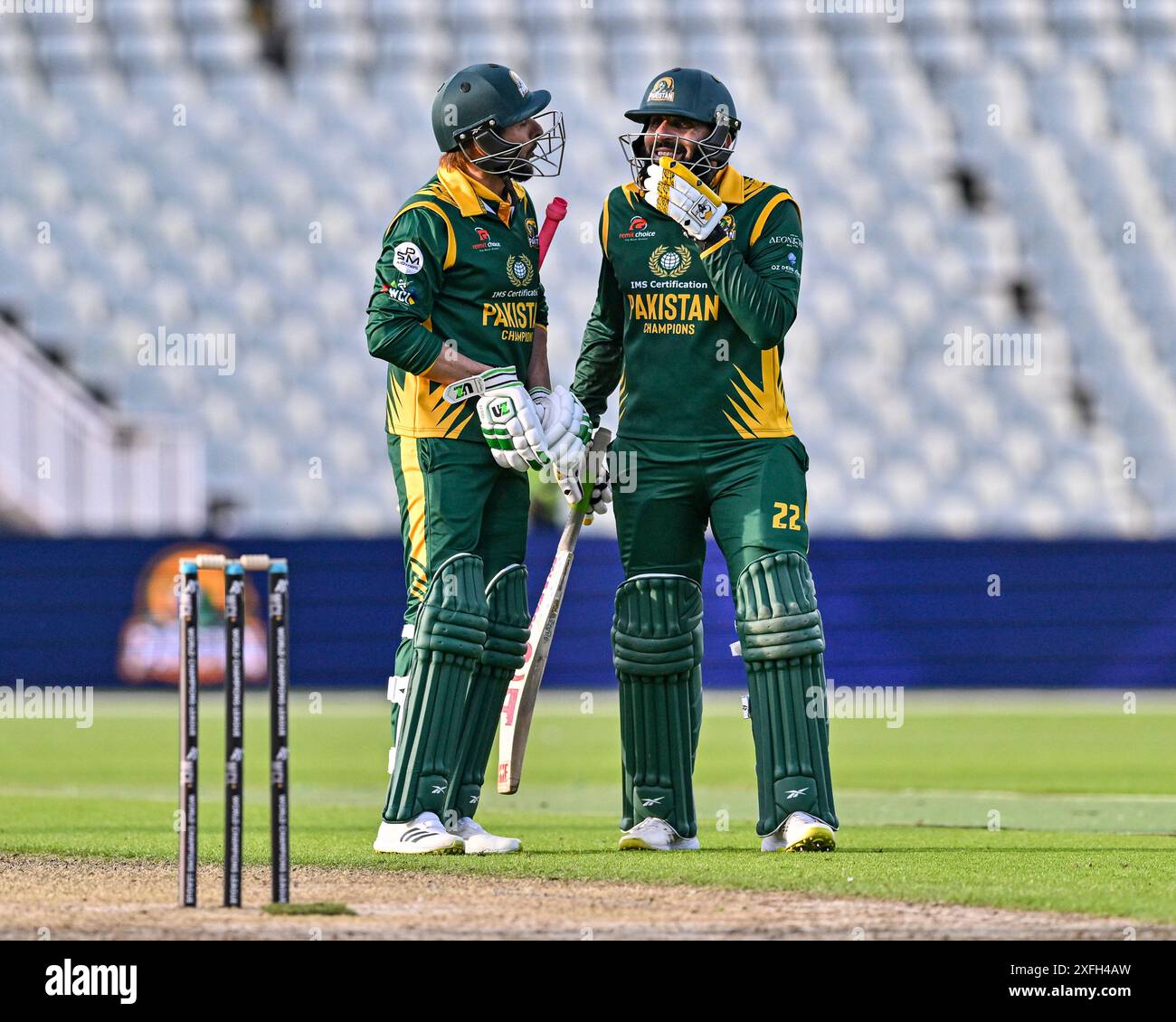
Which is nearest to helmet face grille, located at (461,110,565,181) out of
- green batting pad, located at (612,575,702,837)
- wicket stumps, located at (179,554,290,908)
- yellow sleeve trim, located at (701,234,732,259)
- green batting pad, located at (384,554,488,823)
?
yellow sleeve trim, located at (701,234,732,259)

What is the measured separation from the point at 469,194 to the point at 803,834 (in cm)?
218

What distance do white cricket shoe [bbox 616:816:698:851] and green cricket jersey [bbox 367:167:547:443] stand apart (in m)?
1.31

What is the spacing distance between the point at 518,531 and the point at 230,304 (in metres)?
13.8

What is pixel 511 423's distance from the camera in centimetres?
591

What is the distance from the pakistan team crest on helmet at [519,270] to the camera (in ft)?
20.5

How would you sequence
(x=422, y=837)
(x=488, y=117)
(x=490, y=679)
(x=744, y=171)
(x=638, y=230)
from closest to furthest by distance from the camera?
(x=422, y=837) → (x=490, y=679) → (x=488, y=117) → (x=638, y=230) → (x=744, y=171)

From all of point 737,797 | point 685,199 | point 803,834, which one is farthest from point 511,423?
point 737,797

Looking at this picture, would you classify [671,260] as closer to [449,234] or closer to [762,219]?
[762,219]

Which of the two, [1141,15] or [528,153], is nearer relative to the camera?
[528,153]

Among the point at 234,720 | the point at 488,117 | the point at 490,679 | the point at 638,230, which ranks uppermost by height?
the point at 488,117
